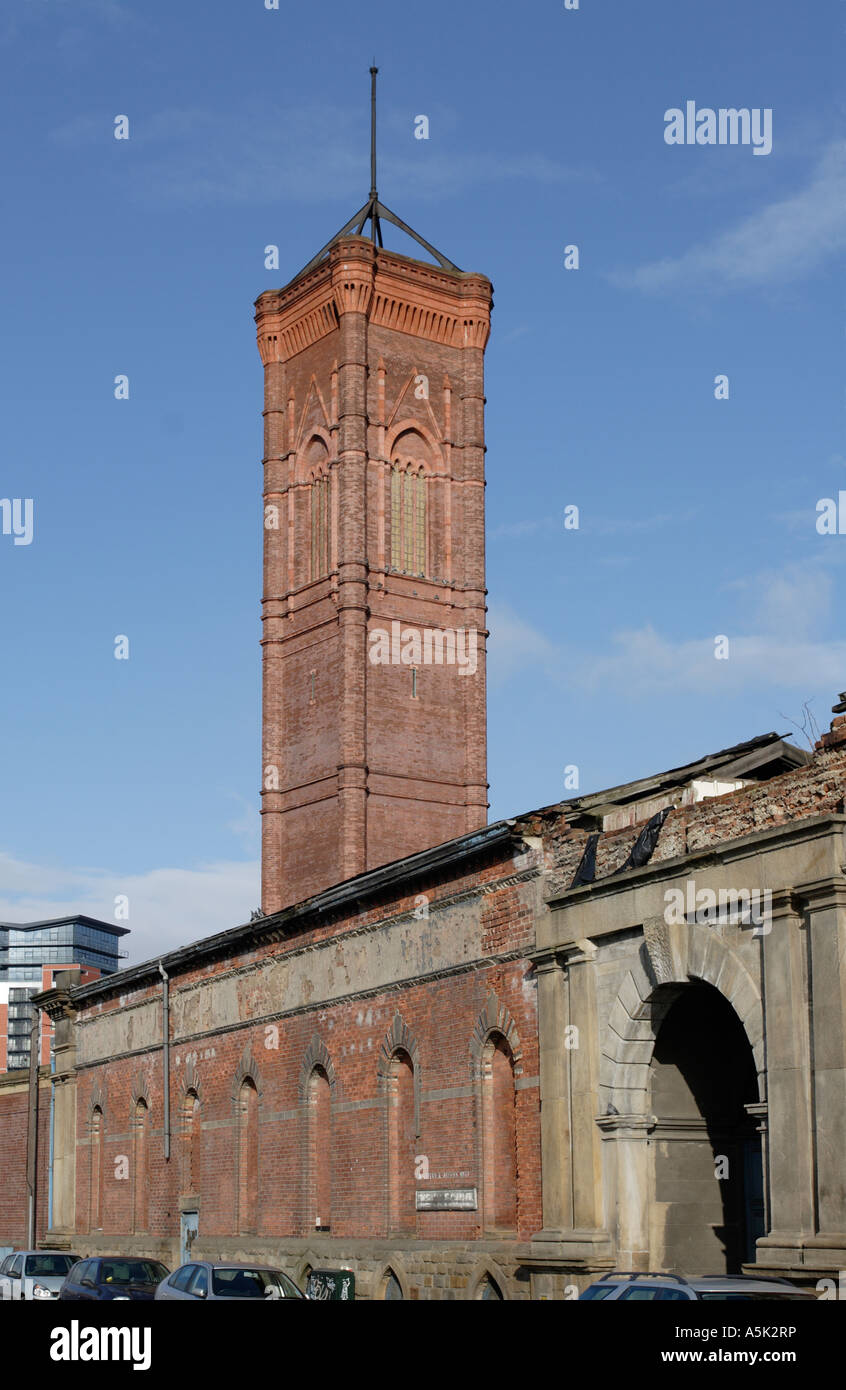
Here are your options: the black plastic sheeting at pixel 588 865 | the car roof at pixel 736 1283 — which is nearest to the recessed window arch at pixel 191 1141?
the black plastic sheeting at pixel 588 865

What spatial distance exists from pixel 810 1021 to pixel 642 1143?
394cm

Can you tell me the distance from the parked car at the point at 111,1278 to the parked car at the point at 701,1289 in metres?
11.1

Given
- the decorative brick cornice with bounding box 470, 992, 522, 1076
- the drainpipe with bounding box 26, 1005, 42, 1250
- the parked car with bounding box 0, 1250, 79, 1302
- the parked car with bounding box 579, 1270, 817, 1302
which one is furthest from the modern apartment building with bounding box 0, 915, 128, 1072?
the parked car with bounding box 579, 1270, 817, 1302

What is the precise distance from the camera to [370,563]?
2132 inches

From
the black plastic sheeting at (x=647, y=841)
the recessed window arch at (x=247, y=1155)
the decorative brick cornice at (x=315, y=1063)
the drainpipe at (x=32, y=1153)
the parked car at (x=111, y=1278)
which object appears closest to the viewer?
the black plastic sheeting at (x=647, y=841)

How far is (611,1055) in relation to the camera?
19.1 metres

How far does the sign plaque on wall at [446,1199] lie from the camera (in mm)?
21969

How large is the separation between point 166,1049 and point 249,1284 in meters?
14.6

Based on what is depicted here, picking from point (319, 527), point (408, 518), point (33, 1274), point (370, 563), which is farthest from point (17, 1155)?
point (408, 518)

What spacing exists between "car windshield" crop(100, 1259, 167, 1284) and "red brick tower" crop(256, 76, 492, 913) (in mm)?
27071

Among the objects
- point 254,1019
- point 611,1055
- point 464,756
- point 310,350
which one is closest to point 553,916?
point 611,1055

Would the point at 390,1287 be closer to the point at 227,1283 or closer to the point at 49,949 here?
the point at 227,1283

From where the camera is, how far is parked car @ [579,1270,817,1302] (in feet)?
38.8

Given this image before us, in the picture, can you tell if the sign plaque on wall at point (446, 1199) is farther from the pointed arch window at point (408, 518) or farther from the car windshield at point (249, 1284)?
the pointed arch window at point (408, 518)
